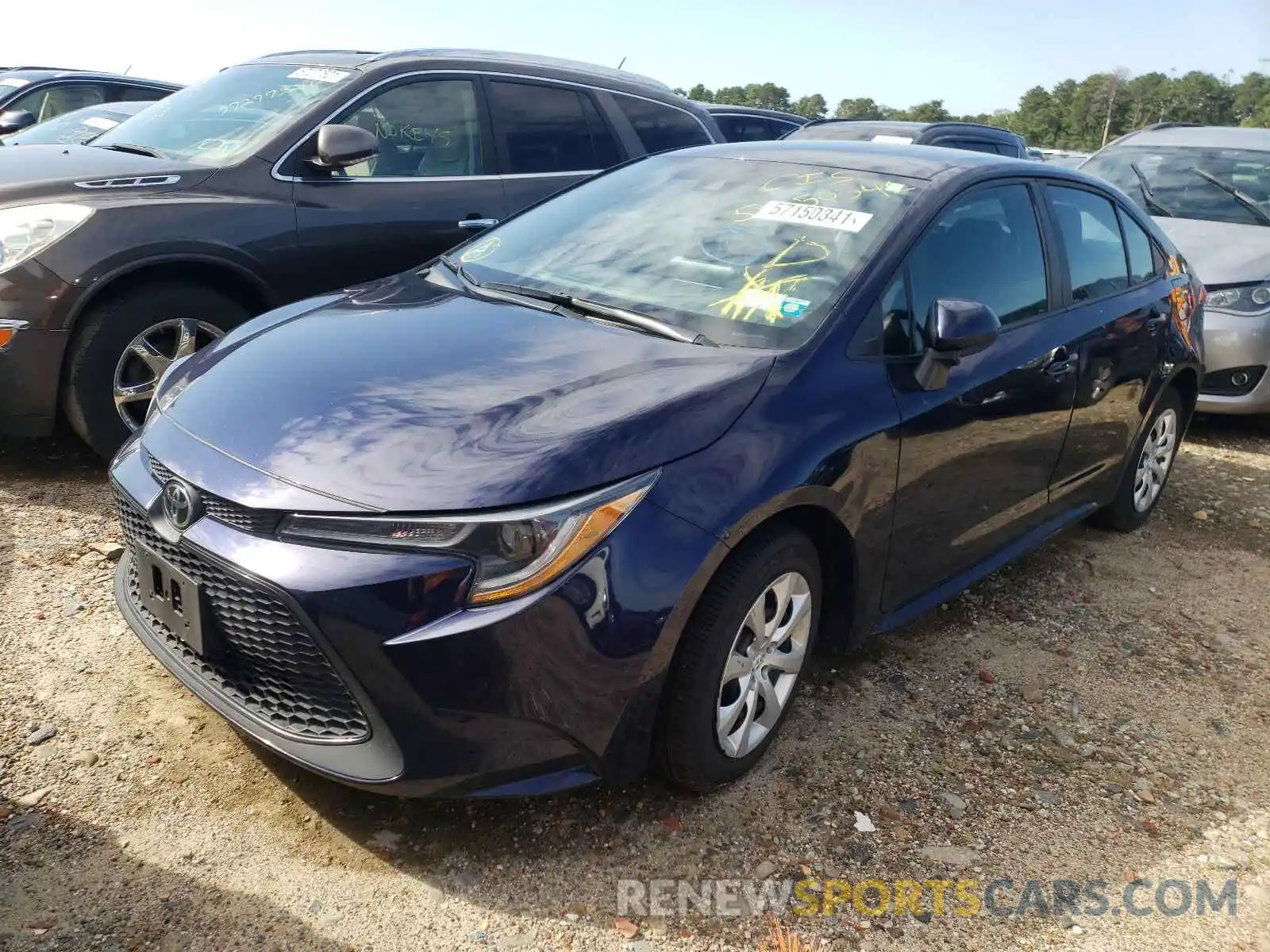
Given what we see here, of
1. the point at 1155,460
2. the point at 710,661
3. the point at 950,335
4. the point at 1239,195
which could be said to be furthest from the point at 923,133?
the point at 710,661

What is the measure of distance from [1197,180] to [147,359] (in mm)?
6837

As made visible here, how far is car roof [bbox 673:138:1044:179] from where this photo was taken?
3.26 meters

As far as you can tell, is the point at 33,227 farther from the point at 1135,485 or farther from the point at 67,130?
the point at 1135,485

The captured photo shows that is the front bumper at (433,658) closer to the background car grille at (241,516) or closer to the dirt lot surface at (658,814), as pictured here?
the background car grille at (241,516)

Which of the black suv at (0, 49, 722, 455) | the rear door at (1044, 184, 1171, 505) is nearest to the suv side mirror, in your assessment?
the rear door at (1044, 184, 1171, 505)

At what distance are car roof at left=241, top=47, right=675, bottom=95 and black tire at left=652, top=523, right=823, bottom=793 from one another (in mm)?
3365

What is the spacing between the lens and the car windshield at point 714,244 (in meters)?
2.81

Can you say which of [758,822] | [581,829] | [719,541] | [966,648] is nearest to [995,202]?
[966,648]

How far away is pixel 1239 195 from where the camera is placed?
22.6 feet

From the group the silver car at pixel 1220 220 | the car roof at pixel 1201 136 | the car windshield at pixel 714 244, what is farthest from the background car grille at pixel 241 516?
the car roof at pixel 1201 136

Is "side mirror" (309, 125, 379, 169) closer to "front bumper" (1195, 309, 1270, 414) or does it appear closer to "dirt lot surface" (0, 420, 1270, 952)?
"dirt lot surface" (0, 420, 1270, 952)

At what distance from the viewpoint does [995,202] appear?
11.1ft

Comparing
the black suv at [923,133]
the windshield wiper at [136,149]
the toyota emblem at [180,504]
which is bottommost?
the toyota emblem at [180,504]

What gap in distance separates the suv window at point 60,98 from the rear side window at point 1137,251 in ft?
28.6
